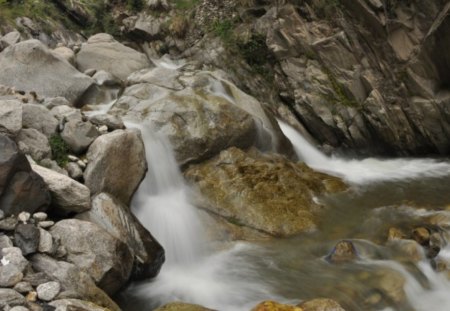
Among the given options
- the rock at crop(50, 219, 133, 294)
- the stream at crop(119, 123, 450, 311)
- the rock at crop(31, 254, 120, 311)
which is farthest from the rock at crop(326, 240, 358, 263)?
the rock at crop(31, 254, 120, 311)

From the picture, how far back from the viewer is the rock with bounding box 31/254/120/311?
643cm

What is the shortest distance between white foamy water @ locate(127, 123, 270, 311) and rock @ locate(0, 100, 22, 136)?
344cm

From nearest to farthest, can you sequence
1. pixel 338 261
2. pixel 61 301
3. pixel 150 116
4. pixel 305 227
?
pixel 61 301, pixel 338 261, pixel 305 227, pixel 150 116

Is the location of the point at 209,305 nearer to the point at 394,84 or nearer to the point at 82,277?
the point at 82,277

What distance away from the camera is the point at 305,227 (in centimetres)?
1115

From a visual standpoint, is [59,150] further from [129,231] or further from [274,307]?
[274,307]

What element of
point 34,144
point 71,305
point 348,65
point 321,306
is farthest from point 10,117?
point 348,65

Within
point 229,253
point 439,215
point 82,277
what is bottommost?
point 229,253

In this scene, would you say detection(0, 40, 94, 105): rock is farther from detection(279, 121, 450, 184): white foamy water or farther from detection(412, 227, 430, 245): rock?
detection(412, 227, 430, 245): rock

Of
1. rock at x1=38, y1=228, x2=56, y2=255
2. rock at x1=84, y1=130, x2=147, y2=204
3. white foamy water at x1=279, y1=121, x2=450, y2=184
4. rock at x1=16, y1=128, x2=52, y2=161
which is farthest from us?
white foamy water at x1=279, y1=121, x2=450, y2=184

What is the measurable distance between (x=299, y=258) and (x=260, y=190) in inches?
108

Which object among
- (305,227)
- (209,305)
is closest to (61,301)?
(209,305)

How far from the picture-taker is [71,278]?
6566mm

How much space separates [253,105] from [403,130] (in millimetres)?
5710
